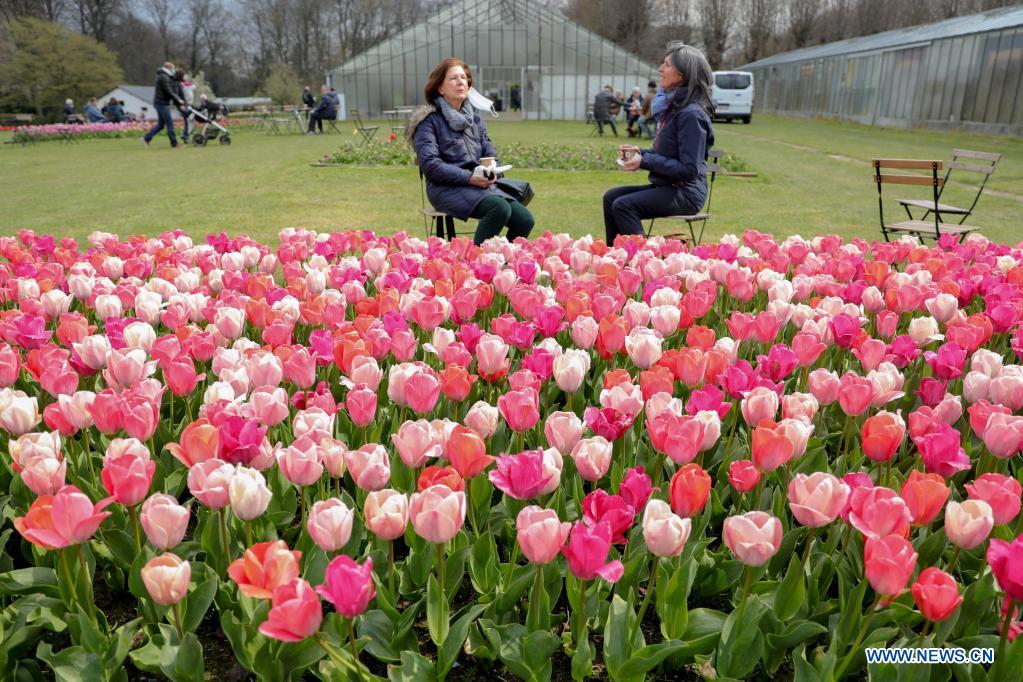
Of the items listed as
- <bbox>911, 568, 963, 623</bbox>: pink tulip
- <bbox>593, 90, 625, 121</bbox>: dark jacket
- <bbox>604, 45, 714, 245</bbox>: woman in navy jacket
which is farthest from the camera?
<bbox>593, 90, 625, 121</bbox>: dark jacket

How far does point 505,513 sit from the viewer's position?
6.89 feet

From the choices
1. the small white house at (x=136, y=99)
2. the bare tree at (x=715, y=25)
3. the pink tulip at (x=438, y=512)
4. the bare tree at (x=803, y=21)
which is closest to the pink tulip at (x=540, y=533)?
the pink tulip at (x=438, y=512)

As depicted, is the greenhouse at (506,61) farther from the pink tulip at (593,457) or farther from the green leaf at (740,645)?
the green leaf at (740,645)

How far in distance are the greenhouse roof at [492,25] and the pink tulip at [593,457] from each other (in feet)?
118

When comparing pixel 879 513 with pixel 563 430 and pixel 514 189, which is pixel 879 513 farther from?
pixel 514 189

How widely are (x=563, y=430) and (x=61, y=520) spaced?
40.9 inches

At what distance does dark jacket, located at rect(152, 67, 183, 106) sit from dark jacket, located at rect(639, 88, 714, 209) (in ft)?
56.7

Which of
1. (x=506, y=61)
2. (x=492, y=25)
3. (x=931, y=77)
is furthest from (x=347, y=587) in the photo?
(x=506, y=61)

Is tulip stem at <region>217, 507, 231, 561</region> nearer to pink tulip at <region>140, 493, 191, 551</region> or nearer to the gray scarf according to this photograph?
pink tulip at <region>140, 493, 191, 551</region>

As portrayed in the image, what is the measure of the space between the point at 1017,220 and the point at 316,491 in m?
9.78

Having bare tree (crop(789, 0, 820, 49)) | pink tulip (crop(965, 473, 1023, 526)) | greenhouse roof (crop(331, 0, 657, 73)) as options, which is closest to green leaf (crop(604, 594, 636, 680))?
pink tulip (crop(965, 473, 1023, 526))

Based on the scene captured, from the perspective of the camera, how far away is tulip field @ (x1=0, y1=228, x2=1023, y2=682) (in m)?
1.47

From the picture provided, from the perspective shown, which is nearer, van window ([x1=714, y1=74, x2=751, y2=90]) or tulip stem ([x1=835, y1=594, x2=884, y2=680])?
tulip stem ([x1=835, y1=594, x2=884, y2=680])

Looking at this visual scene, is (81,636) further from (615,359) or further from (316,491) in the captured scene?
(615,359)
